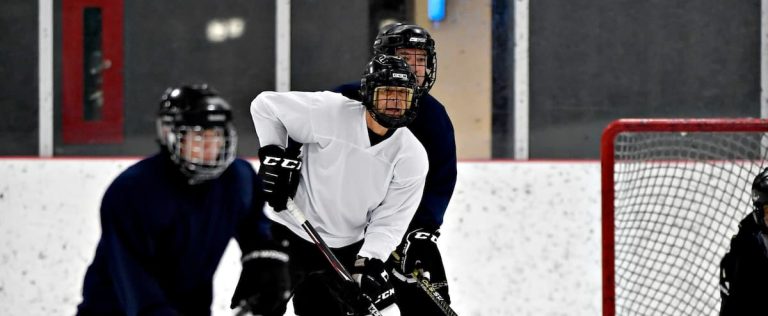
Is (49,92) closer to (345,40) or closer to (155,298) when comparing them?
(345,40)

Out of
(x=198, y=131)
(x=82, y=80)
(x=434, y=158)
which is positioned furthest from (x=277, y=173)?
(x=82, y=80)

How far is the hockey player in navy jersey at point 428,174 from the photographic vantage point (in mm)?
2678

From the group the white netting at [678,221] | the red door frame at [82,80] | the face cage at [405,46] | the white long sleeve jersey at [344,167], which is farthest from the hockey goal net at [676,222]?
the red door frame at [82,80]

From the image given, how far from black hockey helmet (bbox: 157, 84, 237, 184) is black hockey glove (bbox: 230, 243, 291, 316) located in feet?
0.70

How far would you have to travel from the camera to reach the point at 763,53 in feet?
14.5

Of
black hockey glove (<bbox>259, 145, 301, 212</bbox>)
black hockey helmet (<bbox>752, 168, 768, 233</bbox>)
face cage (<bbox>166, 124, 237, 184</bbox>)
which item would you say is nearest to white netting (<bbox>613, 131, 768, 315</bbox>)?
black hockey helmet (<bbox>752, 168, 768, 233</bbox>)

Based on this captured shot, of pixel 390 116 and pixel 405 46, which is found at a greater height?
pixel 405 46

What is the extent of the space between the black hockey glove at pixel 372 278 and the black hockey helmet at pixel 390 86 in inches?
13.7

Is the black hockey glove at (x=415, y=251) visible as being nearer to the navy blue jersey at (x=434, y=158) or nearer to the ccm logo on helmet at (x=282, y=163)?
the navy blue jersey at (x=434, y=158)

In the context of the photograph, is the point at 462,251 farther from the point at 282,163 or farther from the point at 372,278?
the point at 282,163

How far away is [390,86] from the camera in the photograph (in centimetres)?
231

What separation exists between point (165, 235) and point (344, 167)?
2.44 ft

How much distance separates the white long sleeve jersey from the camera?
8.11ft

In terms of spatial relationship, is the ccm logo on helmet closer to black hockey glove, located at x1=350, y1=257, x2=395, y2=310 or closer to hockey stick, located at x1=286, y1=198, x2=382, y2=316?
hockey stick, located at x1=286, y1=198, x2=382, y2=316
